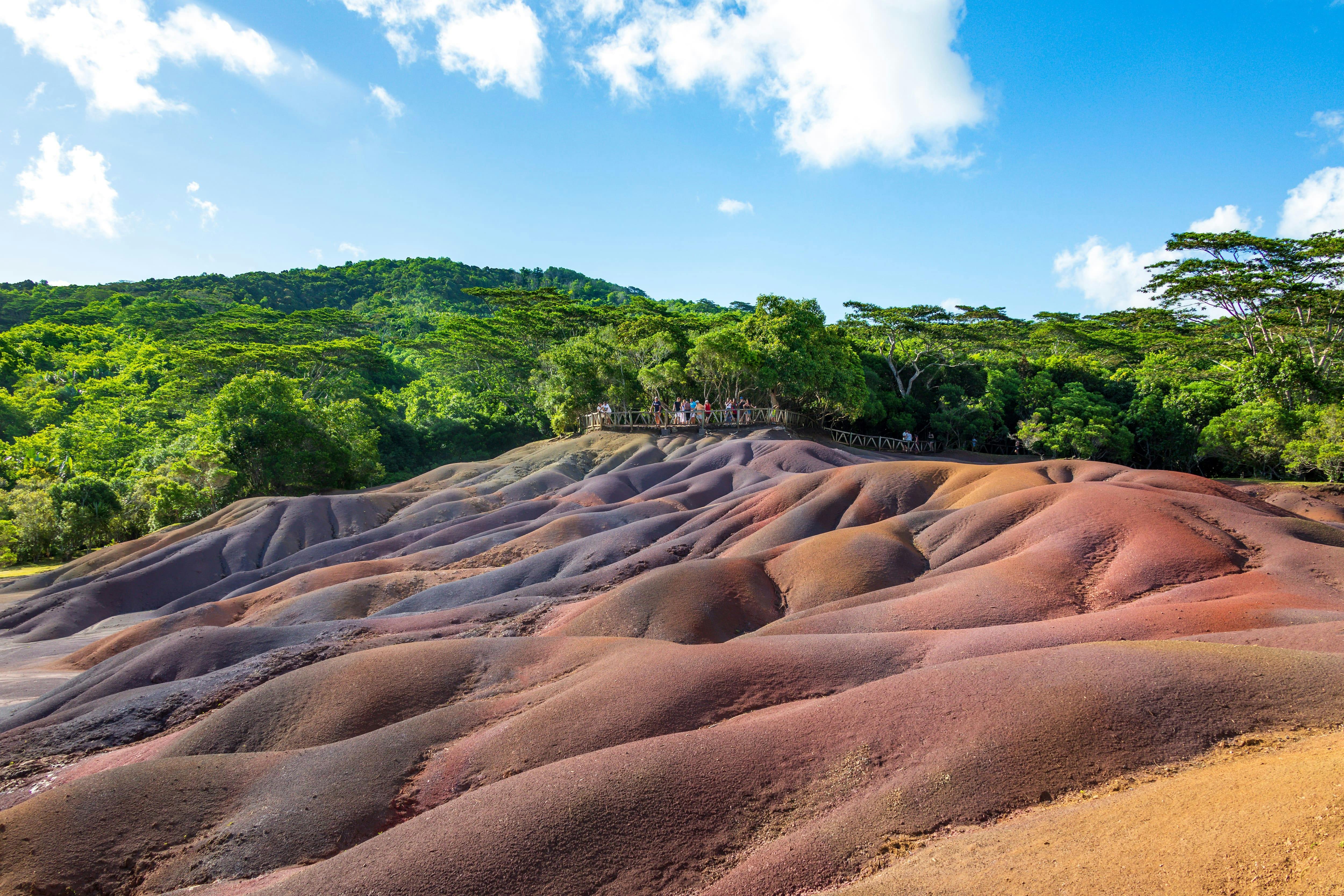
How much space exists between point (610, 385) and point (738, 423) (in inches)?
415

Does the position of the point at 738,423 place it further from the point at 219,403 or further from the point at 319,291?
the point at 319,291

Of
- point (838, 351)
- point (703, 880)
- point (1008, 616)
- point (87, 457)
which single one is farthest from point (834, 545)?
point (87, 457)

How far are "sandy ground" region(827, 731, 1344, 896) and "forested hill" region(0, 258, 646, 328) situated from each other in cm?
9703

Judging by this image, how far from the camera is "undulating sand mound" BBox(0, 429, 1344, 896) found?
332 inches

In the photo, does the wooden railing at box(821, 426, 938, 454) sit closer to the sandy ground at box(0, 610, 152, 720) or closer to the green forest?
the green forest

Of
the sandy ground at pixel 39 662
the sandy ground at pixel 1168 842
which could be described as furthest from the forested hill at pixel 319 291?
the sandy ground at pixel 1168 842

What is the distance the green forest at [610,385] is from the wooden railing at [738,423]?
1437mm

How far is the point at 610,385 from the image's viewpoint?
2286 inches

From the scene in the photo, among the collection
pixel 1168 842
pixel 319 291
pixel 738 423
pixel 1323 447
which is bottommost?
pixel 1168 842

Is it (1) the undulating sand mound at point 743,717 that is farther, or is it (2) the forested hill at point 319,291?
(2) the forested hill at point 319,291

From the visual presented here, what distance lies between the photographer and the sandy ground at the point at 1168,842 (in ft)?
20.1

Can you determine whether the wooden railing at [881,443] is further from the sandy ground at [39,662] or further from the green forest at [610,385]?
the sandy ground at [39,662]

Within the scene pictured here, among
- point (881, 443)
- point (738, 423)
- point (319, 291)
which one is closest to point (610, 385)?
point (738, 423)

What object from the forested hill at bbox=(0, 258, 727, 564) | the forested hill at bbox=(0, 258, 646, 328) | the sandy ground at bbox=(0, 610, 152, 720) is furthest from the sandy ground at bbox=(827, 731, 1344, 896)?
the forested hill at bbox=(0, 258, 646, 328)
